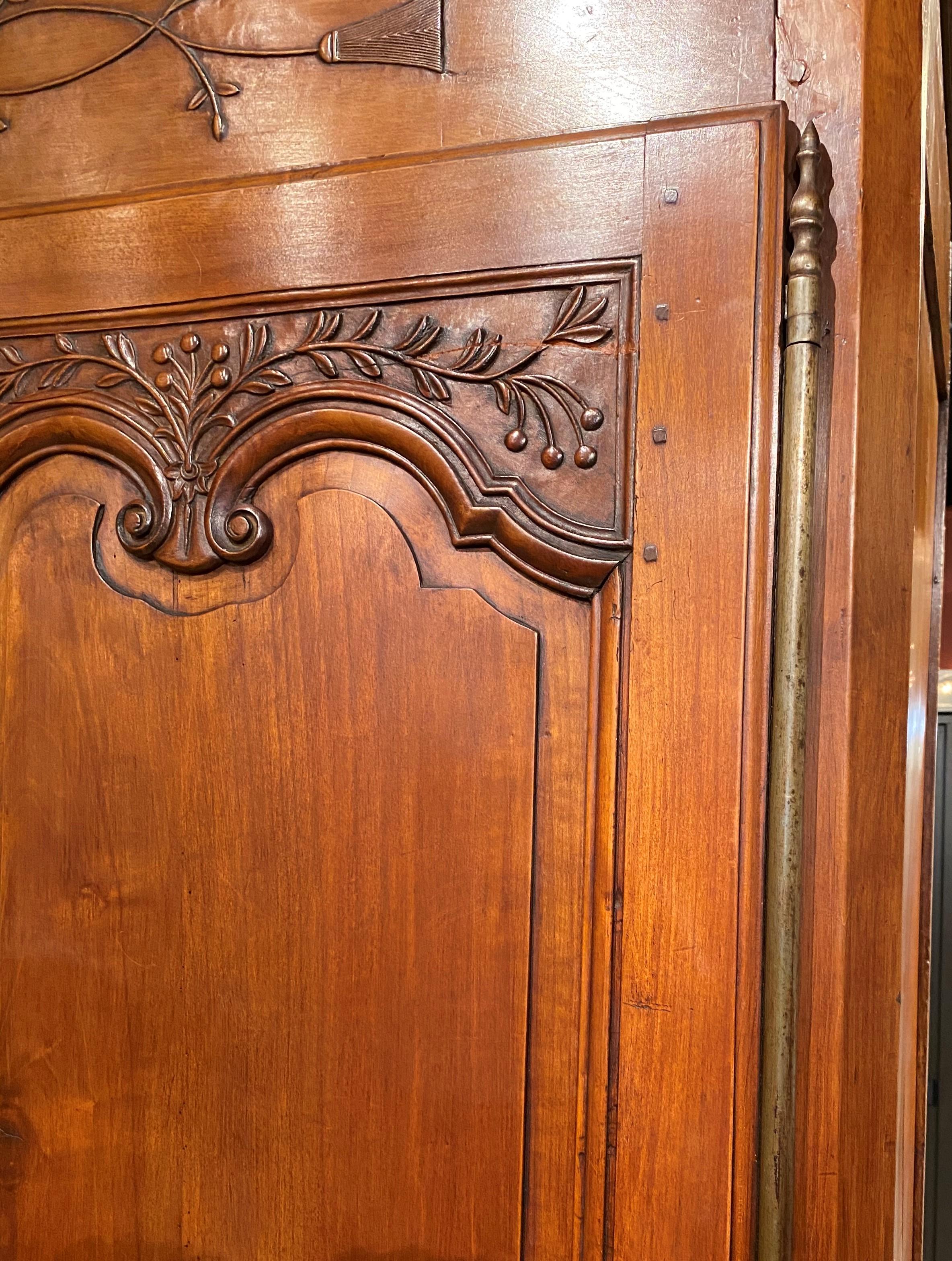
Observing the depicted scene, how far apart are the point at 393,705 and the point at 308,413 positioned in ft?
0.87

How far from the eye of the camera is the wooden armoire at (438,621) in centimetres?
87

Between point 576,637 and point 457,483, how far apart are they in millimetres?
161

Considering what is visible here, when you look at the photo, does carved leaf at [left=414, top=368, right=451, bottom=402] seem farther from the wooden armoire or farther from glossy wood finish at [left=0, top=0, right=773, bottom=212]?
glossy wood finish at [left=0, top=0, right=773, bottom=212]

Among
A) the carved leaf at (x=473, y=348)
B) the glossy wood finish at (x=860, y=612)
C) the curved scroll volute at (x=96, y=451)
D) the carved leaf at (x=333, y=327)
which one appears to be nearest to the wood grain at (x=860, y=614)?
the glossy wood finish at (x=860, y=612)

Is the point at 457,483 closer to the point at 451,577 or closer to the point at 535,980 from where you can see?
the point at 451,577

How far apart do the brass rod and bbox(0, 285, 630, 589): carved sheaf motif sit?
142mm

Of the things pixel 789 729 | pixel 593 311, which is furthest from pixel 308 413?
pixel 789 729

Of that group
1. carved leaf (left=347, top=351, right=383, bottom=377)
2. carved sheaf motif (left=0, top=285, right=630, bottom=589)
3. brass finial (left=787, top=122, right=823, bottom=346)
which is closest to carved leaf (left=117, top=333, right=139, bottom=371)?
carved sheaf motif (left=0, top=285, right=630, bottom=589)

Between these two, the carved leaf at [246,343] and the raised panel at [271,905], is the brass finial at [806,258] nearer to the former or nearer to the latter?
the raised panel at [271,905]

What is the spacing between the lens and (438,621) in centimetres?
96

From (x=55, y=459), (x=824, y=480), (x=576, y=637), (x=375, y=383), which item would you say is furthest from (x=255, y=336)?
(x=824, y=480)

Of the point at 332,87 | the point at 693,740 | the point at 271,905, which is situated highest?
the point at 332,87

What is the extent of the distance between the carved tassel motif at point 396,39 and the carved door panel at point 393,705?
0.35 ft

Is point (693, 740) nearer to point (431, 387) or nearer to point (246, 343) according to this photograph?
point (431, 387)
